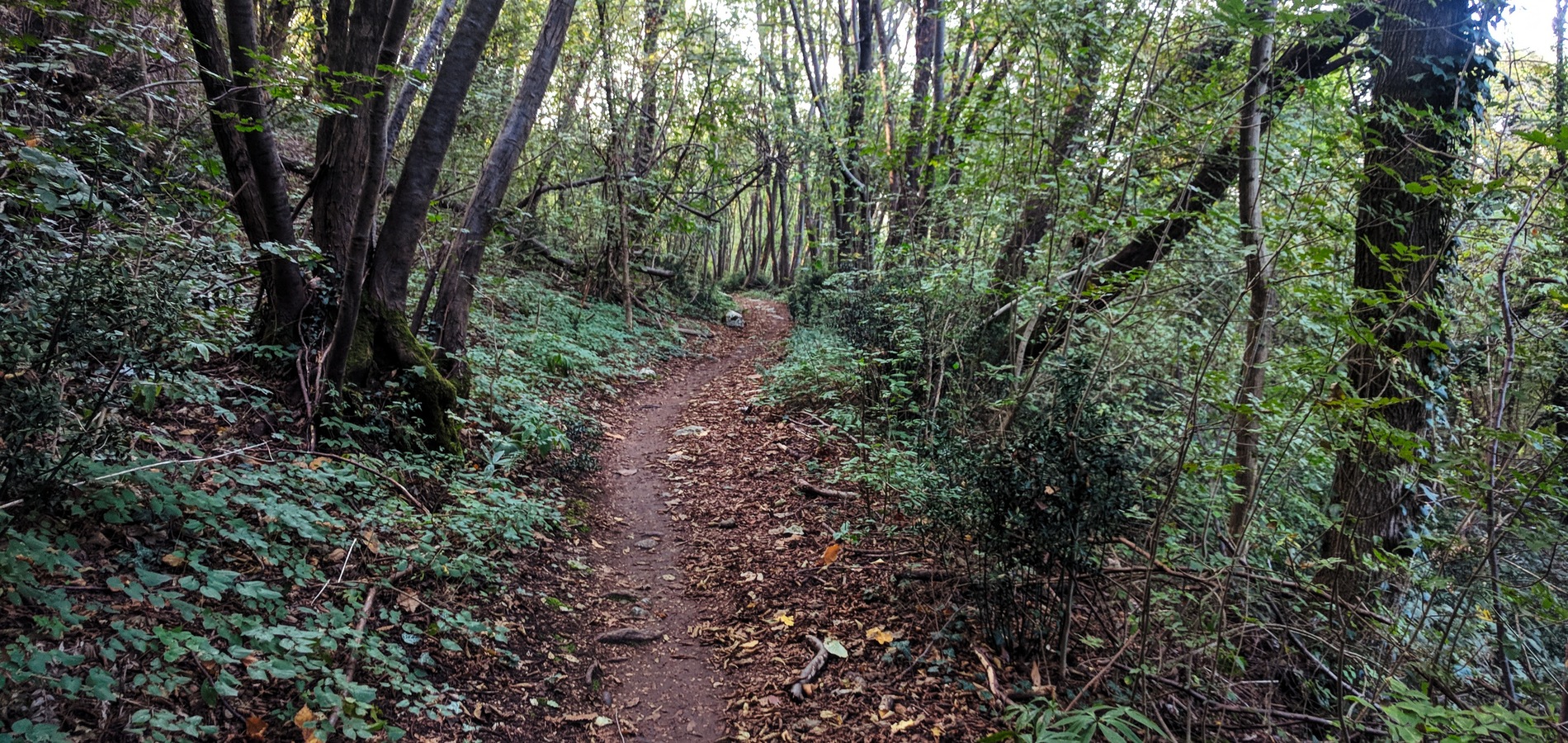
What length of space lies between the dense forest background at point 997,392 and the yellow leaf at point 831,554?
150mm

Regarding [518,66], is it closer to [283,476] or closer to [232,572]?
[283,476]

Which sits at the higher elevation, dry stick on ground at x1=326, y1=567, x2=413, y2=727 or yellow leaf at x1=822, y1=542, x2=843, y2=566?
dry stick on ground at x1=326, y1=567, x2=413, y2=727

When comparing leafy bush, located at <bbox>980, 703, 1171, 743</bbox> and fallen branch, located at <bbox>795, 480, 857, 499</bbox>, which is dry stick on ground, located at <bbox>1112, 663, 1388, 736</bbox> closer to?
leafy bush, located at <bbox>980, 703, 1171, 743</bbox>

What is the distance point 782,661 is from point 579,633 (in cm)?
126

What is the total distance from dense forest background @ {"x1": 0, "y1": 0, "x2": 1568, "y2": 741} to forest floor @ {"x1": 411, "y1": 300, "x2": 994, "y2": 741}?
17 centimetres

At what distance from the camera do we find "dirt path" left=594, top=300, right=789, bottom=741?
3.67 meters

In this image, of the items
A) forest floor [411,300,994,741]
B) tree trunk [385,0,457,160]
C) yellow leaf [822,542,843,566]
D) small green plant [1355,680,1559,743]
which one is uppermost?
tree trunk [385,0,457,160]

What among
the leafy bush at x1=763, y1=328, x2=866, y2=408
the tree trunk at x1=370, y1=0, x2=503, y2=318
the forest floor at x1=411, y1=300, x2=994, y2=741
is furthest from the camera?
the leafy bush at x1=763, y1=328, x2=866, y2=408

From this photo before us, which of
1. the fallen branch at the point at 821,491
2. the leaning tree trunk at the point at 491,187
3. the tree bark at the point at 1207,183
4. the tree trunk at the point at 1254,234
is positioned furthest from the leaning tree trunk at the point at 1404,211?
the leaning tree trunk at the point at 491,187

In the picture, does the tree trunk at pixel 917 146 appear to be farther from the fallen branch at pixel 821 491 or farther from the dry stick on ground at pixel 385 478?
the dry stick on ground at pixel 385 478

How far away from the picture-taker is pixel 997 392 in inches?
242

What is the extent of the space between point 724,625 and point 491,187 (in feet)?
16.1

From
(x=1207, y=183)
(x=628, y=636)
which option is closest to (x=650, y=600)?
(x=628, y=636)

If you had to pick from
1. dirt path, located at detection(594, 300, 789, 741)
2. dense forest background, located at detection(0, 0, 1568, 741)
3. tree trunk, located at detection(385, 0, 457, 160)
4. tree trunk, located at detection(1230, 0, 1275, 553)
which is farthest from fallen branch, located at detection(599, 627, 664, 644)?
tree trunk, located at detection(385, 0, 457, 160)
